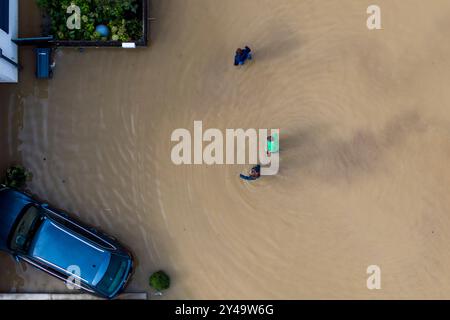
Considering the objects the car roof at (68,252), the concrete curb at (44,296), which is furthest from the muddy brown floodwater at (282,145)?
the concrete curb at (44,296)

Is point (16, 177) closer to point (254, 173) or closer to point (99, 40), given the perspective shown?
point (99, 40)

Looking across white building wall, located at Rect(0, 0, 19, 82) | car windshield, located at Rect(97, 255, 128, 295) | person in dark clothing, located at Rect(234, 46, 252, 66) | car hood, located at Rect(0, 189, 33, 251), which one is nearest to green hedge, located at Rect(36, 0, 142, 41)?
white building wall, located at Rect(0, 0, 19, 82)

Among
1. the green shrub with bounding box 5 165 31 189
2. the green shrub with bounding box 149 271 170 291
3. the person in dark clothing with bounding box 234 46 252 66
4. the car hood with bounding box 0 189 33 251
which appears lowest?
the green shrub with bounding box 149 271 170 291

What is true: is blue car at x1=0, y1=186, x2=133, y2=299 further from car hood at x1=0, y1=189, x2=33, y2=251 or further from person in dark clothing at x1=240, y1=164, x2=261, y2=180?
person in dark clothing at x1=240, y1=164, x2=261, y2=180

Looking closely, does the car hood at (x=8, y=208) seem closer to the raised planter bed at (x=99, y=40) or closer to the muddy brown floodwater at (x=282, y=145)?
the muddy brown floodwater at (x=282, y=145)

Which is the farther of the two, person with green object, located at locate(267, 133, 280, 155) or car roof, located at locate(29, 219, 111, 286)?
person with green object, located at locate(267, 133, 280, 155)

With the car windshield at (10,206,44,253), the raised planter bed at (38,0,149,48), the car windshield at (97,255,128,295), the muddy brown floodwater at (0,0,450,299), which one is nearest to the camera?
the car windshield at (10,206,44,253)

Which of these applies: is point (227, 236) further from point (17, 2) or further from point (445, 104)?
point (17, 2)
